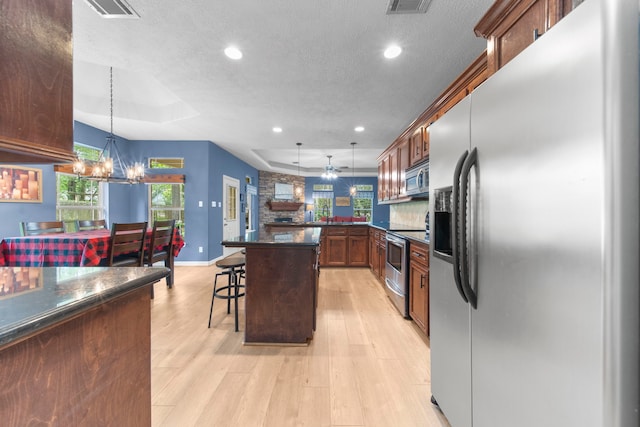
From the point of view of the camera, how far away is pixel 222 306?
10.6 feet

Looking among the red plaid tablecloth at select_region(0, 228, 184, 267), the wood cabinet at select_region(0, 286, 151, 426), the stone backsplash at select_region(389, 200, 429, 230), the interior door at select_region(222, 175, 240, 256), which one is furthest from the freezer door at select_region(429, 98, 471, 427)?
the interior door at select_region(222, 175, 240, 256)

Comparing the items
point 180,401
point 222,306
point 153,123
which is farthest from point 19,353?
point 153,123

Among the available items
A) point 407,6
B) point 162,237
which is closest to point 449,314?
point 407,6

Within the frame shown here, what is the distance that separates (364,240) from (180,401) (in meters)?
3.97

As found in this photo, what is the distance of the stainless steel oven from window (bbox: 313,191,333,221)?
750cm

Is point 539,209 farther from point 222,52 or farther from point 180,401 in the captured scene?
point 222,52

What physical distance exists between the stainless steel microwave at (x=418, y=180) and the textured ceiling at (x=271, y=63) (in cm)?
91

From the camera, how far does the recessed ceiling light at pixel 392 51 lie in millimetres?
2301

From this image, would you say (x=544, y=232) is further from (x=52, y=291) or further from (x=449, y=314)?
(x=52, y=291)

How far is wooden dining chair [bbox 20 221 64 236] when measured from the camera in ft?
10.4

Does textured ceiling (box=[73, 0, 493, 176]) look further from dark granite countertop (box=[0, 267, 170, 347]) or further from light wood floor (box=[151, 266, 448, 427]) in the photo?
light wood floor (box=[151, 266, 448, 427])

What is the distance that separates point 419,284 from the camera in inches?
98.7

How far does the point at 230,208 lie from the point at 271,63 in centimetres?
493

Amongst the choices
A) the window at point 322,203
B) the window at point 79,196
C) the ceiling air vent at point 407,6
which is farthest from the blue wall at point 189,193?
the window at point 322,203
